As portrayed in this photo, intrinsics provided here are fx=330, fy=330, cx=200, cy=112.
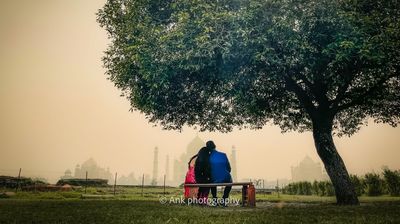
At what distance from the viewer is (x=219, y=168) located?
13.8 metres

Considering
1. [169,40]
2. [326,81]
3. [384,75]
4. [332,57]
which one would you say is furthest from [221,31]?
[384,75]

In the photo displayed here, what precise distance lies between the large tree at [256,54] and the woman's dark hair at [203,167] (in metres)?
3.59

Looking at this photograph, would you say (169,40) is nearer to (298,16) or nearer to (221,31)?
(221,31)

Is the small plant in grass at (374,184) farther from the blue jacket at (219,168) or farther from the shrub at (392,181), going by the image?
the blue jacket at (219,168)

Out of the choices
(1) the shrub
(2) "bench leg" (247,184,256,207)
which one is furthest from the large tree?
(1) the shrub

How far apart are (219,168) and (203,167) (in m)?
0.72

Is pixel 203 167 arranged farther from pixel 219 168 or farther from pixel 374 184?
pixel 374 184

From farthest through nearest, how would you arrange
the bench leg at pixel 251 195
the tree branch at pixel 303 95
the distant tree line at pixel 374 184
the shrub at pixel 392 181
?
1. the distant tree line at pixel 374 184
2. the shrub at pixel 392 181
3. the tree branch at pixel 303 95
4. the bench leg at pixel 251 195

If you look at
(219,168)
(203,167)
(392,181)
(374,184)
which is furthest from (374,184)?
(203,167)

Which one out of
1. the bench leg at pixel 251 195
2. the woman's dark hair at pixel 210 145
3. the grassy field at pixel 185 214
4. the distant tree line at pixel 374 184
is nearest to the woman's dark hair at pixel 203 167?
the woman's dark hair at pixel 210 145

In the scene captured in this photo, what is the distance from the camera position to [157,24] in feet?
54.2

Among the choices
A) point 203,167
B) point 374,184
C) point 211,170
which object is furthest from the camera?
point 374,184

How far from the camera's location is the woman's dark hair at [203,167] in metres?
14.0

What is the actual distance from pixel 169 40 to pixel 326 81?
835 cm
